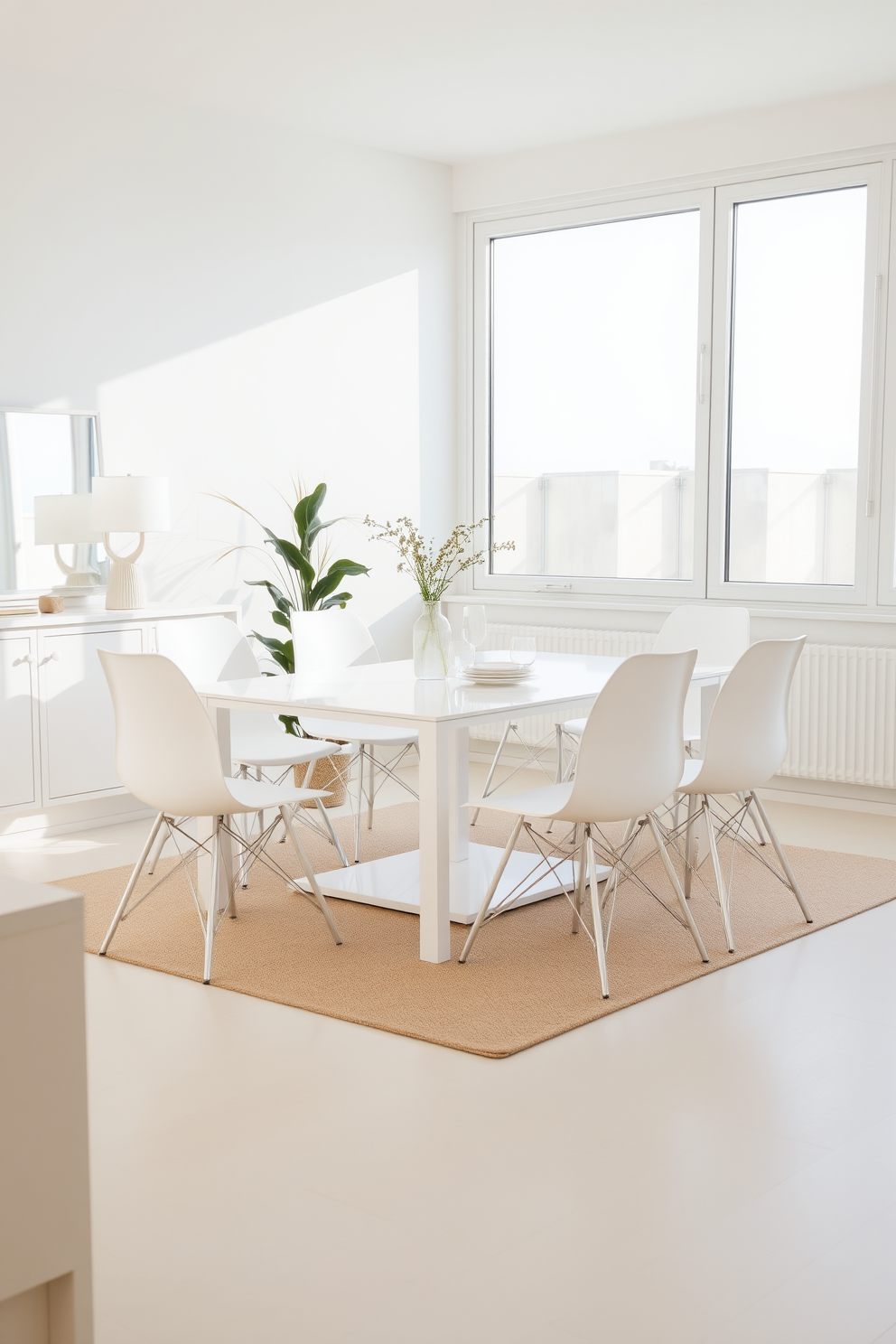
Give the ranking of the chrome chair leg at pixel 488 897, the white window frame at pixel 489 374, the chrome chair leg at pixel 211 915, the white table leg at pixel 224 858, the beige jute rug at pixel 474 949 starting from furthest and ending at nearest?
the white window frame at pixel 489 374 < the white table leg at pixel 224 858 < the chrome chair leg at pixel 488 897 < the chrome chair leg at pixel 211 915 < the beige jute rug at pixel 474 949

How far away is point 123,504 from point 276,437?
4.15ft

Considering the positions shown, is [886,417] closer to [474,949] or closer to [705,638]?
[705,638]

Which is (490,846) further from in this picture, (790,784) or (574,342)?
(574,342)

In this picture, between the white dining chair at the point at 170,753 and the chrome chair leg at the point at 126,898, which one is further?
the chrome chair leg at the point at 126,898

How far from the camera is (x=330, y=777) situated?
19.5 ft

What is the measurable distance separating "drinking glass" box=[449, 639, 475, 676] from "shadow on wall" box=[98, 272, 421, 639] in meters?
1.87

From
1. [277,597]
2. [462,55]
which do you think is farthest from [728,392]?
[277,597]

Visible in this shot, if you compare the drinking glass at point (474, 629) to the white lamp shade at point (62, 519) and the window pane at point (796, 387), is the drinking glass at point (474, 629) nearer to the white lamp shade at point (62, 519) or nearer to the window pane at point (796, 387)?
the white lamp shade at point (62, 519)

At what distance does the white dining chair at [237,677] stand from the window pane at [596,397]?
8.47ft

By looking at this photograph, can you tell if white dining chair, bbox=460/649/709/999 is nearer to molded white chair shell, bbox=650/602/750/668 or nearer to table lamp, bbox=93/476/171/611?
molded white chair shell, bbox=650/602/750/668

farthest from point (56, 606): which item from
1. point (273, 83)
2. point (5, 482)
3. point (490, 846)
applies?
point (273, 83)

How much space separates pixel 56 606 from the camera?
5.17 meters

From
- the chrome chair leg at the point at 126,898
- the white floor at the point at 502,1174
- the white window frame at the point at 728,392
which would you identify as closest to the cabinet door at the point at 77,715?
the chrome chair leg at the point at 126,898

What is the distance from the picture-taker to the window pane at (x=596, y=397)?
6512mm
